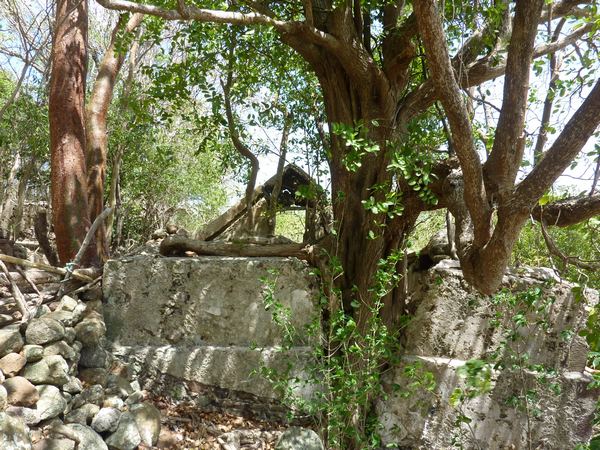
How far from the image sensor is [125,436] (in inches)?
122

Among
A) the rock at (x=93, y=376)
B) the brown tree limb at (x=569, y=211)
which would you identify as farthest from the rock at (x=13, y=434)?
the brown tree limb at (x=569, y=211)

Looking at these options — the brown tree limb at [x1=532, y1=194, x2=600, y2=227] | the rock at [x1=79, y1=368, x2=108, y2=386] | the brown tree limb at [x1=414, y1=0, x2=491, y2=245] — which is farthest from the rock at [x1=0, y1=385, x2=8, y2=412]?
the brown tree limb at [x1=532, y1=194, x2=600, y2=227]

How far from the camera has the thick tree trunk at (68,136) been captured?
4793 mm

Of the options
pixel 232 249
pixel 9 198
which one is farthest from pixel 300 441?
pixel 9 198

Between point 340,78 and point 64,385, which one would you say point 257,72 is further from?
point 64,385

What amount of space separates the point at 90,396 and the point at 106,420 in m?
0.22

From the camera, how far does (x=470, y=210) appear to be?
10.1 ft

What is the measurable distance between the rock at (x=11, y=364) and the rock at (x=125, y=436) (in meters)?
0.69

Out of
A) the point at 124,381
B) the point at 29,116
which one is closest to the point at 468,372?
the point at 124,381

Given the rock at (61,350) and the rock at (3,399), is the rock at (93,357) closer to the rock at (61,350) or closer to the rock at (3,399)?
the rock at (61,350)

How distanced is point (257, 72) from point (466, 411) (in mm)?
4220

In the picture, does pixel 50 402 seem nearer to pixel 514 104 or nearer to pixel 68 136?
pixel 68 136

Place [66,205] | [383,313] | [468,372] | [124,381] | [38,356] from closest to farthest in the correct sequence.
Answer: [468,372]
[38,356]
[124,381]
[383,313]
[66,205]

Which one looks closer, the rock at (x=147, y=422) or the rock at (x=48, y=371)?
the rock at (x=48, y=371)
